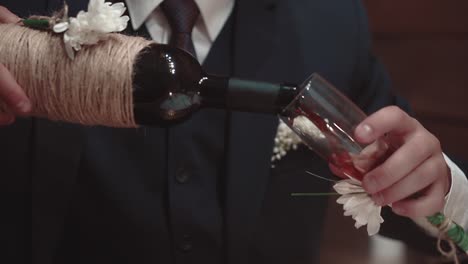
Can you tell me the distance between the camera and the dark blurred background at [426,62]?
1400 millimetres

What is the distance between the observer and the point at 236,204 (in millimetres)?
834

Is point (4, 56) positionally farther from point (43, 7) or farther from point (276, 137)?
point (276, 137)

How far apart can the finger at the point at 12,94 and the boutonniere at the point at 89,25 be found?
61 mm

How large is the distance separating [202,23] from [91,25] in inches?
13.3

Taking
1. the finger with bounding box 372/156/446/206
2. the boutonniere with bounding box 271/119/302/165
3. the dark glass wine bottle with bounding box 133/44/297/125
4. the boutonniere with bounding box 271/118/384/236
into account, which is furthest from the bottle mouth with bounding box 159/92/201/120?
the boutonniere with bounding box 271/119/302/165

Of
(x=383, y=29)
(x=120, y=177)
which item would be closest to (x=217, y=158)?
(x=120, y=177)

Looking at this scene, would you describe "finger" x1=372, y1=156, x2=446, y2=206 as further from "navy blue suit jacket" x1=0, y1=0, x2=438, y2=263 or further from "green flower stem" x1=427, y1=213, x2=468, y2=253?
"navy blue suit jacket" x1=0, y1=0, x2=438, y2=263

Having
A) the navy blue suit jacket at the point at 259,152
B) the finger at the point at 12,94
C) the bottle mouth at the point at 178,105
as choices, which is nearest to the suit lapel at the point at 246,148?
the navy blue suit jacket at the point at 259,152

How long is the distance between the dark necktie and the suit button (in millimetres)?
184

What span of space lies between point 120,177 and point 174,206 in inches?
3.8

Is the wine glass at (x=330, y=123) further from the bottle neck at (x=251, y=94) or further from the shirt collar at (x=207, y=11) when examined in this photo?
the shirt collar at (x=207, y=11)

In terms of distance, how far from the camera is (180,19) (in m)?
0.78

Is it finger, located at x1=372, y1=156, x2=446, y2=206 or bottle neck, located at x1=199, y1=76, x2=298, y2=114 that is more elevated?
bottle neck, located at x1=199, y1=76, x2=298, y2=114

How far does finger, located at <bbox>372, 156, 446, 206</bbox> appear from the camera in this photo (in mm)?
A: 540
